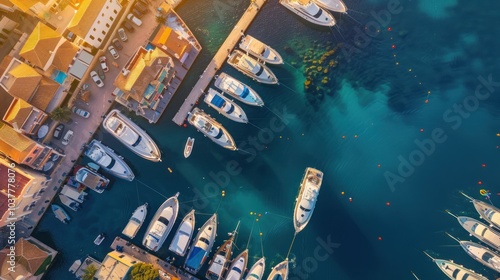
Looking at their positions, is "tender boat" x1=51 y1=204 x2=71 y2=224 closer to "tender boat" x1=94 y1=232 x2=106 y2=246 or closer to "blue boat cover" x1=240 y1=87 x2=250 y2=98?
"tender boat" x1=94 y1=232 x2=106 y2=246

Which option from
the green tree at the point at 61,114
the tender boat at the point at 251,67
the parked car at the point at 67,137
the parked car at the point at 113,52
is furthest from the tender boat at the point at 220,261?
the parked car at the point at 113,52

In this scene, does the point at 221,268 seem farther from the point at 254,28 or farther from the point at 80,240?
the point at 254,28

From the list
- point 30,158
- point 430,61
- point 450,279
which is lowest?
point 30,158

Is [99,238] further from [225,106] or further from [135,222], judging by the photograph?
[225,106]

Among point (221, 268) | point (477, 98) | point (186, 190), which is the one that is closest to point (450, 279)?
point (477, 98)

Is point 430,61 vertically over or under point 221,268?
over
